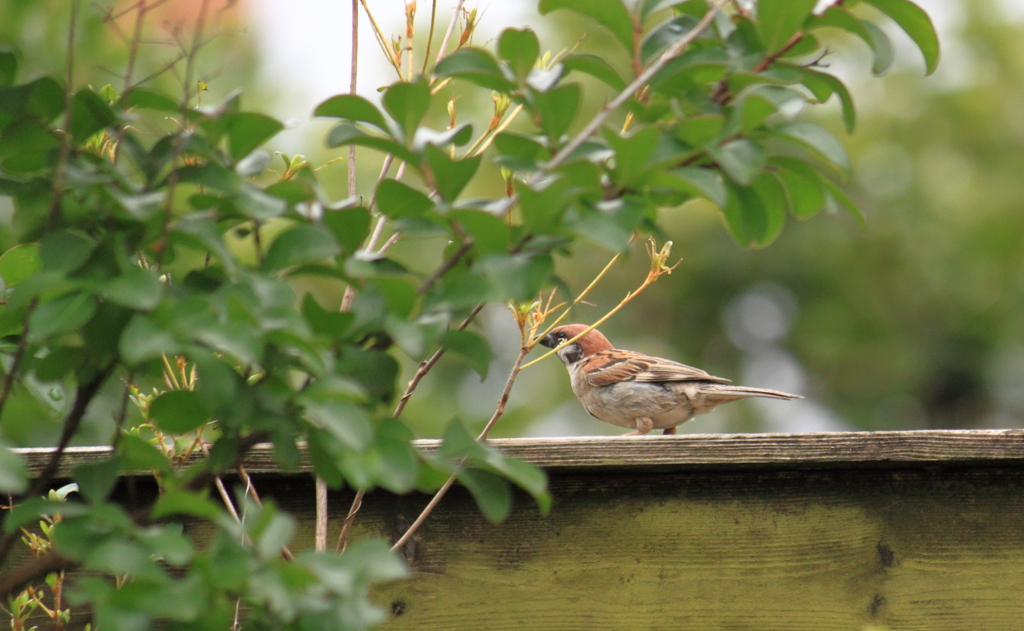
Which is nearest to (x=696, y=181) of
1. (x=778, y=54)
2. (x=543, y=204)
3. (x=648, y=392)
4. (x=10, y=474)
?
(x=543, y=204)

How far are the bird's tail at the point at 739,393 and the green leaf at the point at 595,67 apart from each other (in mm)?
2872

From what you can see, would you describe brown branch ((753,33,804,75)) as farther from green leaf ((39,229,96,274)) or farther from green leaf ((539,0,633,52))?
green leaf ((39,229,96,274))

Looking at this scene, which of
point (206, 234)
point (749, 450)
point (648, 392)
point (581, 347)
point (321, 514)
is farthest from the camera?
point (581, 347)

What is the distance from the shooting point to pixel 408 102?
3.70 feet

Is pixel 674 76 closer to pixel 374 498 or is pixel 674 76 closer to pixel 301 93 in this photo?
pixel 374 498

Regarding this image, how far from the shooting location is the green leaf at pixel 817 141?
44.4 inches

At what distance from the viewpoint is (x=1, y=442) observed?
107cm

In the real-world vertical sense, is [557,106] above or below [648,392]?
above

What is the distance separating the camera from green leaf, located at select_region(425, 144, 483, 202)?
1.10 m

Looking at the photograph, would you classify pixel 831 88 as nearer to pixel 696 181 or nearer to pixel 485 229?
pixel 696 181

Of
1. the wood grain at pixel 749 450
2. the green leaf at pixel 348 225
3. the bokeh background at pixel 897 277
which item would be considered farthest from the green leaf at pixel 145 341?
the bokeh background at pixel 897 277

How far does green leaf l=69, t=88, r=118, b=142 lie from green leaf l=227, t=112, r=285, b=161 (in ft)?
0.45

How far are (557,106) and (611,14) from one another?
17cm

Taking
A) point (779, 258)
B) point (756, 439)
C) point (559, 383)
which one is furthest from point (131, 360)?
point (779, 258)
